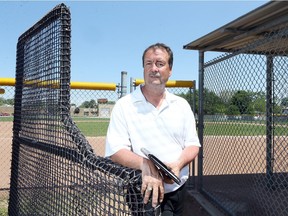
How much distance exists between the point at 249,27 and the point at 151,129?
2284 mm

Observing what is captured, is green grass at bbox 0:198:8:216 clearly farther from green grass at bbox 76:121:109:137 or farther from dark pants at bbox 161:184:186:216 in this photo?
green grass at bbox 76:121:109:137

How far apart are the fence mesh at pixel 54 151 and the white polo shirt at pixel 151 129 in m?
0.23

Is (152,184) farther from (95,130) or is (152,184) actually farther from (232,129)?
(95,130)

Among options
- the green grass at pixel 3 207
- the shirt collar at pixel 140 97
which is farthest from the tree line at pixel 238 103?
the green grass at pixel 3 207

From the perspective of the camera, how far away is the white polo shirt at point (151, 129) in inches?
87.7

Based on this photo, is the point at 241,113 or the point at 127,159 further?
the point at 241,113

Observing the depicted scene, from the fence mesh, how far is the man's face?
0.59 meters

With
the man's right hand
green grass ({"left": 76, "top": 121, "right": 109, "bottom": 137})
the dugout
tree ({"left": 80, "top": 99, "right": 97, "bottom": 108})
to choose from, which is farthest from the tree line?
green grass ({"left": 76, "top": 121, "right": 109, "bottom": 137})

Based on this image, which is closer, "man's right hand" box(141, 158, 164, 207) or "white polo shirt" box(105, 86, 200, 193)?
"man's right hand" box(141, 158, 164, 207)

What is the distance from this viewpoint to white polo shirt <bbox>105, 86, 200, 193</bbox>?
87.7 inches

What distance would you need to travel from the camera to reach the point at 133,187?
1.58 m

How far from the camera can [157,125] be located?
2266 millimetres

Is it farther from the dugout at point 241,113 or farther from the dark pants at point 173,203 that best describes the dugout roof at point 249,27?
the dark pants at point 173,203

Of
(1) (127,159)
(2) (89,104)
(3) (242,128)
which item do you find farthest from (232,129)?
(1) (127,159)
